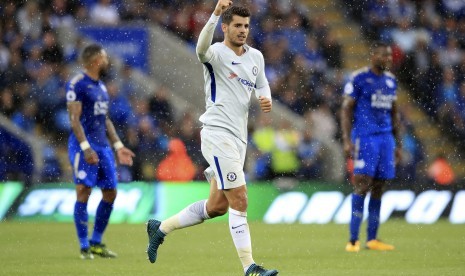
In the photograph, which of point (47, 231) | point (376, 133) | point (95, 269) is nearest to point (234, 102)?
point (95, 269)

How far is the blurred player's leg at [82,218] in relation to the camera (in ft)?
39.1

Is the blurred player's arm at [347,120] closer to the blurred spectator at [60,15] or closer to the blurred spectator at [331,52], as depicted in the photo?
the blurred spectator at [60,15]

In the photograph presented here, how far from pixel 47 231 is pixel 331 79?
869 cm

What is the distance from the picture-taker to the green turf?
10.2 meters

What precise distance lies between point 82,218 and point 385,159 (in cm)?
357

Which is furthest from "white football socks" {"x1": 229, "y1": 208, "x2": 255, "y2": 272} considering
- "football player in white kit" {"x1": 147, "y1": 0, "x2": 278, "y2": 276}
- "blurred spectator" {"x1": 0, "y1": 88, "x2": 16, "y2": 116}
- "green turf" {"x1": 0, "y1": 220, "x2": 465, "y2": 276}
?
"blurred spectator" {"x1": 0, "y1": 88, "x2": 16, "y2": 116}

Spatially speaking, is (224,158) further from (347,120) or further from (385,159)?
(385,159)

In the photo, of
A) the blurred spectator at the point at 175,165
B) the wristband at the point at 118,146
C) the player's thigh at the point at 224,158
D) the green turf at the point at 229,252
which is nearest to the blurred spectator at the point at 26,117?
the blurred spectator at the point at 175,165

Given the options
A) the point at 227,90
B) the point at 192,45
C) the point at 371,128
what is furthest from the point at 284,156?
the point at 227,90

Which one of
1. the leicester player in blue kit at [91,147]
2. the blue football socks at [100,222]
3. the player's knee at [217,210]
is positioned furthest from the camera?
the blue football socks at [100,222]

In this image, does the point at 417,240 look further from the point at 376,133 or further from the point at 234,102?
the point at 234,102

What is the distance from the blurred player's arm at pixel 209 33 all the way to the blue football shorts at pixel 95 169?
11.6 ft

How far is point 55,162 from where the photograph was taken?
64.3 feet

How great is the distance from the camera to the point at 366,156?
13.0 metres
